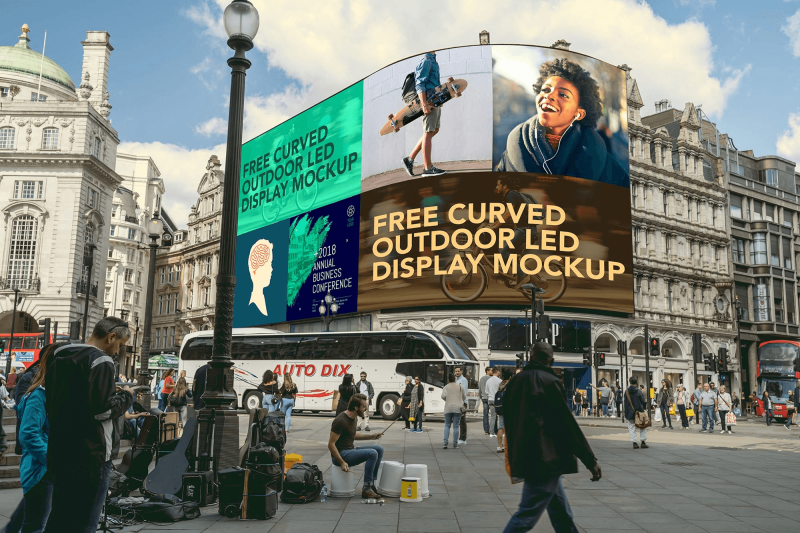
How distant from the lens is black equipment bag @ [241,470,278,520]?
7664 millimetres

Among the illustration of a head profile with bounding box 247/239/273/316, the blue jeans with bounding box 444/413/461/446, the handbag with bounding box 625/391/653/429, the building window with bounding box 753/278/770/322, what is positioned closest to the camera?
the blue jeans with bounding box 444/413/461/446

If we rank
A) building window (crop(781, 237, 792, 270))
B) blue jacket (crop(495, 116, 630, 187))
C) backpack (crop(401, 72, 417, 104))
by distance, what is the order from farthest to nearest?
building window (crop(781, 237, 792, 270)) → backpack (crop(401, 72, 417, 104)) → blue jacket (crop(495, 116, 630, 187))

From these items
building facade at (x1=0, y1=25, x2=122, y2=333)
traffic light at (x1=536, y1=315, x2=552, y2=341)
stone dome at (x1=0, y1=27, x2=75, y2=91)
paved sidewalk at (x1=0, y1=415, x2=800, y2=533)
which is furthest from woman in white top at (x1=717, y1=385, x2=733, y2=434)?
stone dome at (x1=0, y1=27, x2=75, y2=91)

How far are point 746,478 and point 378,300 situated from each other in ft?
102

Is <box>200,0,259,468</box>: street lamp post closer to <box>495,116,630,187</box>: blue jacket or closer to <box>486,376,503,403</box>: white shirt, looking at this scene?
<box>486,376,503,403</box>: white shirt

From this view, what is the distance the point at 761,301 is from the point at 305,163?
36.9 m

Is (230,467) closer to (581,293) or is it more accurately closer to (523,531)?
(523,531)

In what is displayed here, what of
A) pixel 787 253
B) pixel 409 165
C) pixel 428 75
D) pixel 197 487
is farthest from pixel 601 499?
pixel 787 253

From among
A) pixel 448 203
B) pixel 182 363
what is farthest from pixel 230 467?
pixel 448 203

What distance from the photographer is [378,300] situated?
42.1 m

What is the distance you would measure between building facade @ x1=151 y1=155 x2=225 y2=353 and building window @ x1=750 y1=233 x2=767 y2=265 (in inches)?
1765

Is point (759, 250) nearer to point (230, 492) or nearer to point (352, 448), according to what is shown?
point (352, 448)

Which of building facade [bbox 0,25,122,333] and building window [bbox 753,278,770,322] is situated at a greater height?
building facade [bbox 0,25,122,333]

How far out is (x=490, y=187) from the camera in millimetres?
39750
